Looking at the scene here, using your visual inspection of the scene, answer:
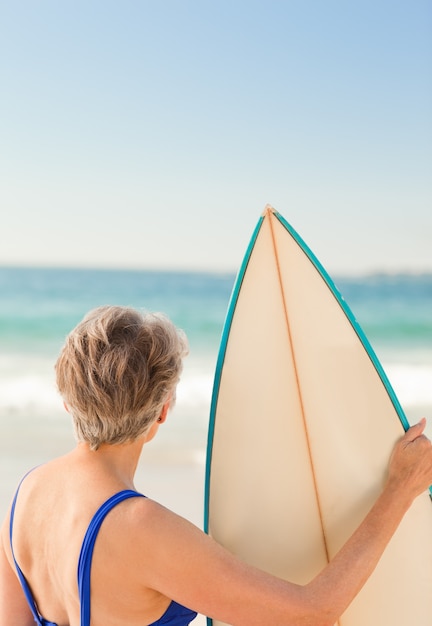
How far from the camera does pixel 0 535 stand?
56.3 inches

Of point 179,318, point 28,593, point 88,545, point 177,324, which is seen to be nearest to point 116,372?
point 88,545

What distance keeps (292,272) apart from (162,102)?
17.6 meters

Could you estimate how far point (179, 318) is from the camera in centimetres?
1368

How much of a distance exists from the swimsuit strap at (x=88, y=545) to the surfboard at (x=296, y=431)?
0.51 meters

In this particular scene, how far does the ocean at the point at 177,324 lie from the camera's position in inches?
212

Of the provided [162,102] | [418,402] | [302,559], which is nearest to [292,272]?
[302,559]

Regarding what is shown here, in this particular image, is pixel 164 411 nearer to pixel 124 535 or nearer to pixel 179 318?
pixel 124 535

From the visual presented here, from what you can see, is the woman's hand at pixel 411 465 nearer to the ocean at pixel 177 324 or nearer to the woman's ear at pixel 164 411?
the woman's ear at pixel 164 411

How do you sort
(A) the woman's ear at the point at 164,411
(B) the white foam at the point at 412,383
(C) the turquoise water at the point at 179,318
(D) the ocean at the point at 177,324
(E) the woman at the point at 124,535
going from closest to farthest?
(E) the woman at the point at 124,535 < (A) the woman's ear at the point at 164,411 < (D) the ocean at the point at 177,324 < (B) the white foam at the point at 412,383 < (C) the turquoise water at the point at 179,318

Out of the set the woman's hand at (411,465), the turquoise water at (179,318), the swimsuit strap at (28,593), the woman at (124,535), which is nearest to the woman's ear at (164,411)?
the woman at (124,535)

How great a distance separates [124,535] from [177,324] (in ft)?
37.4

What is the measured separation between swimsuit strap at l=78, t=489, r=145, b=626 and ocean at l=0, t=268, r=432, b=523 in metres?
2.62

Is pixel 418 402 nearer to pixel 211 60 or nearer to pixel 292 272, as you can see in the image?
pixel 292 272

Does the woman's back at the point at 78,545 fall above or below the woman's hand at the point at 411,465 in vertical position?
below
